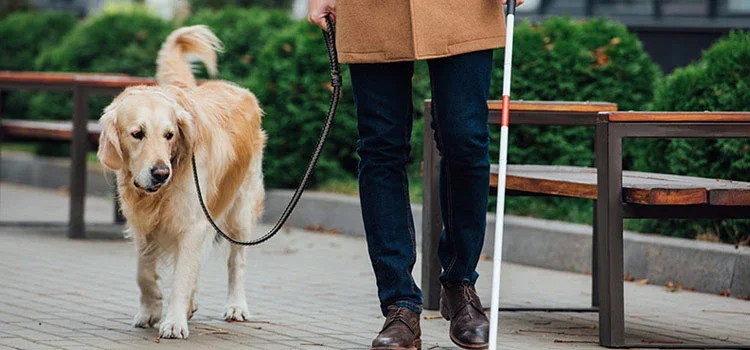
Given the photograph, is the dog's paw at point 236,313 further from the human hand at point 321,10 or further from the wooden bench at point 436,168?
the human hand at point 321,10

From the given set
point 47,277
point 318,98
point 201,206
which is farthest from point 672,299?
point 318,98

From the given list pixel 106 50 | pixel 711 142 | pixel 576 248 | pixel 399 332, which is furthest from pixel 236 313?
pixel 106 50

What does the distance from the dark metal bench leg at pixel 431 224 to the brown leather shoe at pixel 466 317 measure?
1059 mm

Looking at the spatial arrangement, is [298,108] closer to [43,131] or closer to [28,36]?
[43,131]

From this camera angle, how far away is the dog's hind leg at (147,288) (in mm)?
5562

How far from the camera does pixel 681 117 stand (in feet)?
16.9

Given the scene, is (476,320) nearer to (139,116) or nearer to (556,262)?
(139,116)

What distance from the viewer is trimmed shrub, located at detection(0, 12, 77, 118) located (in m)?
14.7

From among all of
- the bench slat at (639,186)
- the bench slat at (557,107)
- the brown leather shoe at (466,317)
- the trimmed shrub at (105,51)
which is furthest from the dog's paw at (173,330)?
the trimmed shrub at (105,51)

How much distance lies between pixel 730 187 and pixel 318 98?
5.34 meters

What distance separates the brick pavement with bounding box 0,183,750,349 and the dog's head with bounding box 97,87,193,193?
2.17 ft

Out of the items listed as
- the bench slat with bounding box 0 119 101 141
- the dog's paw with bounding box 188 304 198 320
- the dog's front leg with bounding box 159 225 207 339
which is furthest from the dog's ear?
the bench slat with bounding box 0 119 101 141

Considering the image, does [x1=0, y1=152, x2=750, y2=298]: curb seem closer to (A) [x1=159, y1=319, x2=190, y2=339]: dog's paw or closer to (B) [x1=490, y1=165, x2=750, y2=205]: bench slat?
(B) [x1=490, y1=165, x2=750, y2=205]: bench slat

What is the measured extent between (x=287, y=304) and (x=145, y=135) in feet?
4.74
